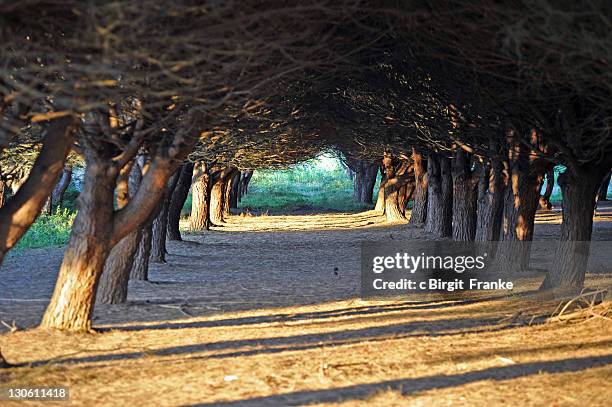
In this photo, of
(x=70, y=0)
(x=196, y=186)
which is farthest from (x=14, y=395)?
(x=196, y=186)

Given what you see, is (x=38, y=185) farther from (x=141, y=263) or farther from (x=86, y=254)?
(x=141, y=263)

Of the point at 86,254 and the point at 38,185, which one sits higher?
the point at 38,185

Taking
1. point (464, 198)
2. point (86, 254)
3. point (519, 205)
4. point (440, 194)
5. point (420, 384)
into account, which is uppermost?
point (440, 194)

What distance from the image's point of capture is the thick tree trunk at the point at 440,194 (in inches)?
1156

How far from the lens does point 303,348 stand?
11.3m

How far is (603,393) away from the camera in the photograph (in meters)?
9.13

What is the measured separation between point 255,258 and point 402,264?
433 centimetres

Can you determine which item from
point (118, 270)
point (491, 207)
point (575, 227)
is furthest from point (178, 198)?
point (575, 227)

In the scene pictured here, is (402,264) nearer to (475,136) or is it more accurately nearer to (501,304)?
(475,136)

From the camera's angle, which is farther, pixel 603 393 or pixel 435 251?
pixel 435 251

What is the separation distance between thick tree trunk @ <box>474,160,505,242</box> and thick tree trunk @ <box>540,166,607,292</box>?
15.7ft

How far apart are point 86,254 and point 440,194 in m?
19.9

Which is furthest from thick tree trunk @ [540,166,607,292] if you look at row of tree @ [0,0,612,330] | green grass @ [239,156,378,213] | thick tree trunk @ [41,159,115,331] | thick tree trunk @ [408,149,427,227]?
green grass @ [239,156,378,213]

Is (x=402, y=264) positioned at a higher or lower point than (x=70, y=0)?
lower
